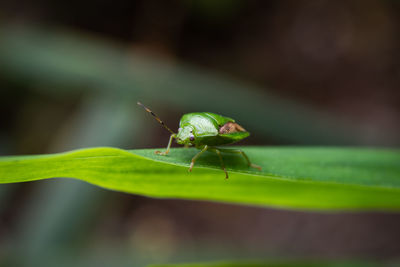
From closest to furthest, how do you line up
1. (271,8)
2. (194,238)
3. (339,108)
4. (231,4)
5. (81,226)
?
(81,226) → (194,238) → (339,108) → (231,4) → (271,8)

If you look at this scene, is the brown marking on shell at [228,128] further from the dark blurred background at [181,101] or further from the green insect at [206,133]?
the dark blurred background at [181,101]

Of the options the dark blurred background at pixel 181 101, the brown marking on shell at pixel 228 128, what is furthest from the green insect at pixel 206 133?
the dark blurred background at pixel 181 101

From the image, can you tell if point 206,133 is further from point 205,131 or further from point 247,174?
point 247,174

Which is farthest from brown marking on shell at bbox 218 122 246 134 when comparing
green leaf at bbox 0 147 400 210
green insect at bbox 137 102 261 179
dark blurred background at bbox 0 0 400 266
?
dark blurred background at bbox 0 0 400 266

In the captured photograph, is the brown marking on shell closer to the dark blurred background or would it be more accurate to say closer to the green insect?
the green insect

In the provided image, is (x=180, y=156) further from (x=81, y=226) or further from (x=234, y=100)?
(x=234, y=100)

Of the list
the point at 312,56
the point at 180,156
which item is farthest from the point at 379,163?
the point at 312,56

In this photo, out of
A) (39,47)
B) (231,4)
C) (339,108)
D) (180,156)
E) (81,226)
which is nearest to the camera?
(180,156)
